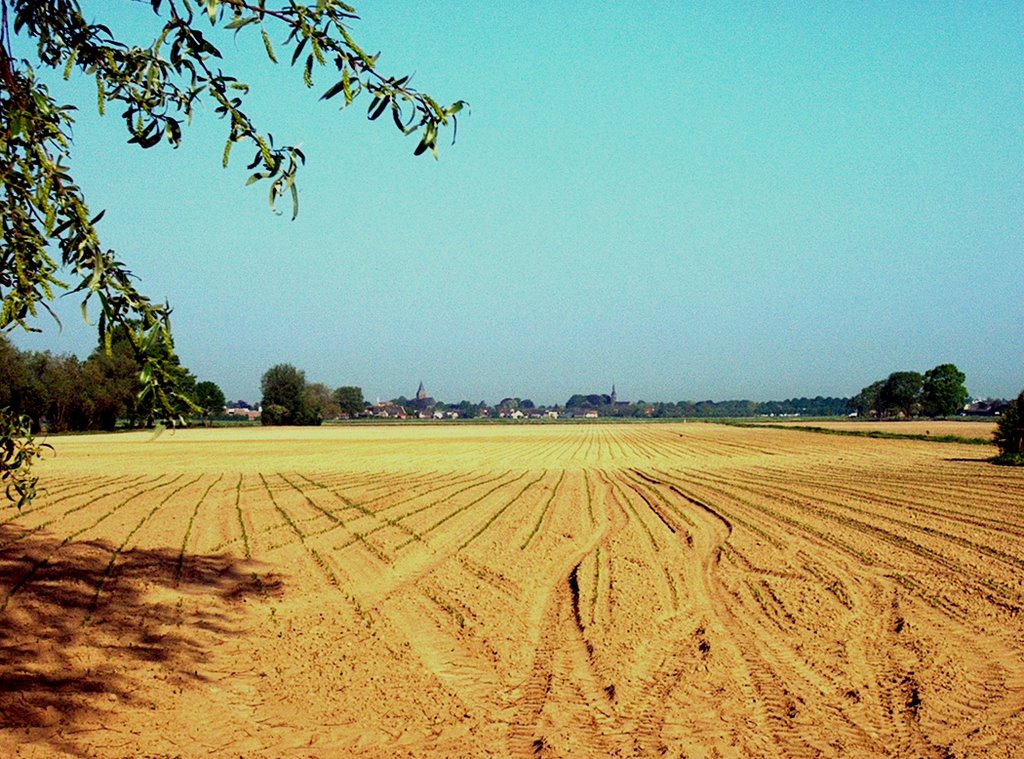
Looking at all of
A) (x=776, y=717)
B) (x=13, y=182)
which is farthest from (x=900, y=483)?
(x=13, y=182)

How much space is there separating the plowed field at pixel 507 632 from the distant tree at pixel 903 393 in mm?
157000

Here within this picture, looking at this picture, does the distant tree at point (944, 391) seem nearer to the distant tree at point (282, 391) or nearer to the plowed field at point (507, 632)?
the distant tree at point (282, 391)

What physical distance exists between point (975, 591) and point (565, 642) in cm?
546

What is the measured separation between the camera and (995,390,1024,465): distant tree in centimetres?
3147

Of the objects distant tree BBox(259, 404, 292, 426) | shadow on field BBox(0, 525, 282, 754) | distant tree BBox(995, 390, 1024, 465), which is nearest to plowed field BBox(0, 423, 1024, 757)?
shadow on field BBox(0, 525, 282, 754)

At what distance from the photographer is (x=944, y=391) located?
494 feet

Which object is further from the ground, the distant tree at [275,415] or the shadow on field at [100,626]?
the distant tree at [275,415]

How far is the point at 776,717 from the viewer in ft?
21.3

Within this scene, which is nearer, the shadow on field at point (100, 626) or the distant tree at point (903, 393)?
the shadow on field at point (100, 626)

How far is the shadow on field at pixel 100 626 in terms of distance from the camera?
6.61m

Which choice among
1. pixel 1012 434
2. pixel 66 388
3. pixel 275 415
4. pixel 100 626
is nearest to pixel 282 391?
pixel 275 415

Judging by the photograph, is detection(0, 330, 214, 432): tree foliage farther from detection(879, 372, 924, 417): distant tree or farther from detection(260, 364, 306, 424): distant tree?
detection(879, 372, 924, 417): distant tree

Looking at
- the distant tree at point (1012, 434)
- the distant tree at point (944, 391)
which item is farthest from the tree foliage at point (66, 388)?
the distant tree at point (944, 391)

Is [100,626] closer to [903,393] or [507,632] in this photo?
[507,632]
